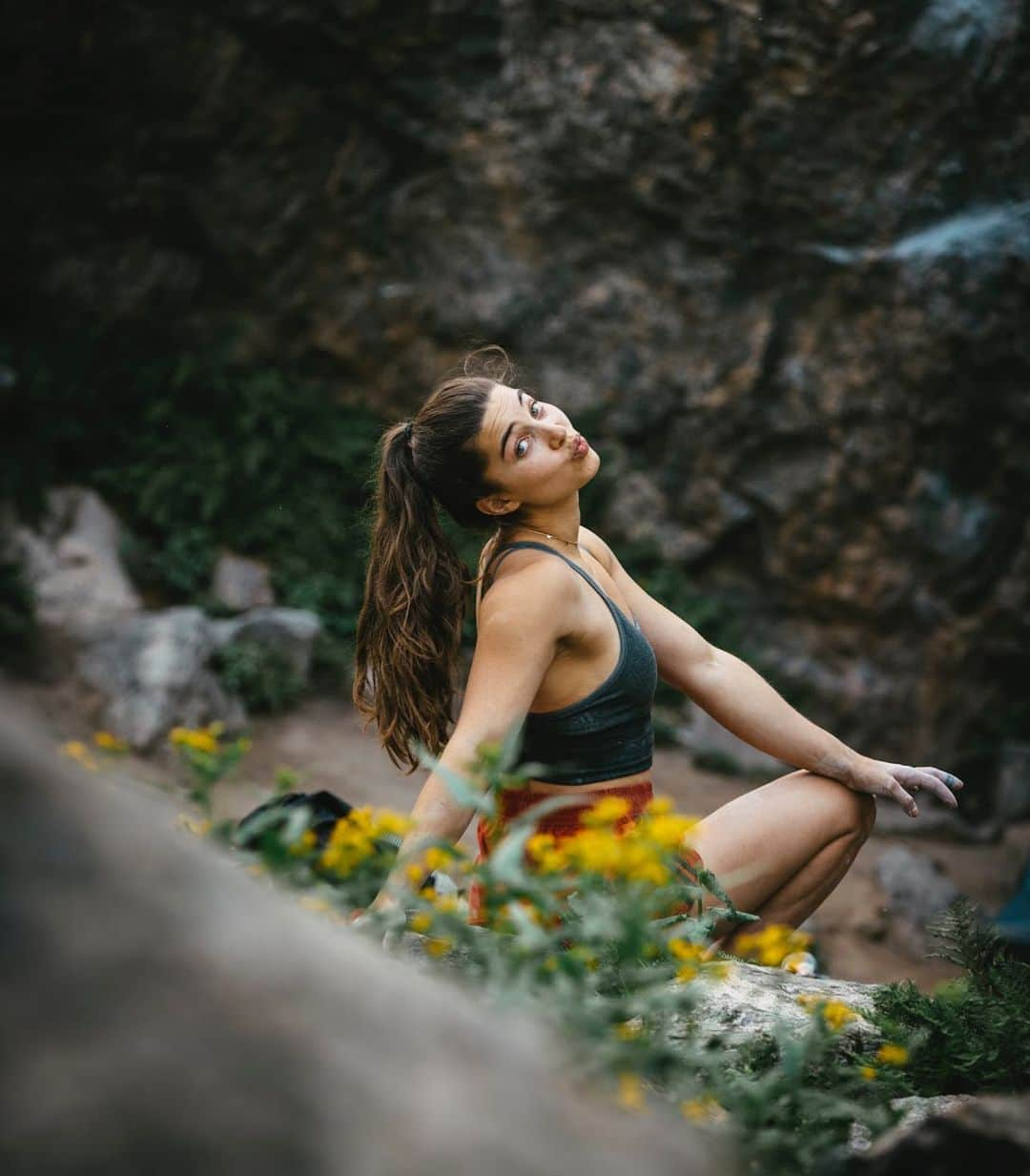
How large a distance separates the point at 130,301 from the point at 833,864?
6.69 m

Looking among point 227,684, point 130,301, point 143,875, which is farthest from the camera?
point 130,301

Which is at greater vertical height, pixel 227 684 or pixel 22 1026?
pixel 22 1026

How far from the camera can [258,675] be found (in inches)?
270

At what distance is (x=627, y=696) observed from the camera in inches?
109

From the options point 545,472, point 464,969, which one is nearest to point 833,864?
point 545,472

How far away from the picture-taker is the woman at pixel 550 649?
8.89ft

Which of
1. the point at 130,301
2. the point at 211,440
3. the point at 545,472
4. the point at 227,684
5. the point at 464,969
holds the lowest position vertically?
the point at 227,684

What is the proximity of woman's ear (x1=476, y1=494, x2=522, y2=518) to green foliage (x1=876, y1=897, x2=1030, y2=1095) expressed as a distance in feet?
4.37

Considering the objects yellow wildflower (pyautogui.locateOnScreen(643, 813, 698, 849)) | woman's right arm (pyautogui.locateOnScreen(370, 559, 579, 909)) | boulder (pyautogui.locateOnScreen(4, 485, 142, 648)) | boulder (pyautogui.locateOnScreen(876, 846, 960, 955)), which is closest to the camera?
yellow wildflower (pyautogui.locateOnScreen(643, 813, 698, 849))

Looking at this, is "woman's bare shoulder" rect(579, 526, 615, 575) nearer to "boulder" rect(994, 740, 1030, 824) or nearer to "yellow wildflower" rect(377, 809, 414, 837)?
"yellow wildflower" rect(377, 809, 414, 837)

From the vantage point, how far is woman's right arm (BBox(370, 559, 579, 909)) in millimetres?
2203

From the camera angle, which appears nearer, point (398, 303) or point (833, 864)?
point (833, 864)

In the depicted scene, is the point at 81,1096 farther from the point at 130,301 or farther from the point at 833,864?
the point at 130,301

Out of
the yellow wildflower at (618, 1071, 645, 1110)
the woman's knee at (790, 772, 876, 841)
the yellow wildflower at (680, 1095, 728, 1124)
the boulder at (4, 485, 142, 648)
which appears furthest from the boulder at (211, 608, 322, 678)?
the yellow wildflower at (618, 1071, 645, 1110)
